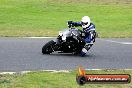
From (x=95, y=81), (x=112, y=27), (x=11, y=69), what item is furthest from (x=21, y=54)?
(x=112, y=27)

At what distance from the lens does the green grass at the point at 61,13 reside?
2524cm

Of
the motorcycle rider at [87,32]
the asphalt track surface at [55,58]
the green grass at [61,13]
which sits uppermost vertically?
the motorcycle rider at [87,32]

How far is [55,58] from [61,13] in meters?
19.1

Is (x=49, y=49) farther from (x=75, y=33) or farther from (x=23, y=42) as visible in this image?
(x=23, y=42)

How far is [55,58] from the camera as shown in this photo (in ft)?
42.3

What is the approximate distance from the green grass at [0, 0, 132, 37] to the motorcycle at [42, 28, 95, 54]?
300 inches

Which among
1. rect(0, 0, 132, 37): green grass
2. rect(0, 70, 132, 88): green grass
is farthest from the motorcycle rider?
→ rect(0, 0, 132, 37): green grass

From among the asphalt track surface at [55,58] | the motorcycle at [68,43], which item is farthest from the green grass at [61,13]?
the motorcycle at [68,43]

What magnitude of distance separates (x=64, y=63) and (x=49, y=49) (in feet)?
5.47

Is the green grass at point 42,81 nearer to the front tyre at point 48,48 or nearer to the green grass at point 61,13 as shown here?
the front tyre at point 48,48

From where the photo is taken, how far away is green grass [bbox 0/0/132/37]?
25.2m

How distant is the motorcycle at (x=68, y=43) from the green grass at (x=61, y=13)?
7621 mm

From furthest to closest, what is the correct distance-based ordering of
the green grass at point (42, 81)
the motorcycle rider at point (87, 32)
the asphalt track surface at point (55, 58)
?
1. the motorcycle rider at point (87, 32)
2. the asphalt track surface at point (55, 58)
3. the green grass at point (42, 81)

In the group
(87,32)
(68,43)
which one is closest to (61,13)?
(68,43)
